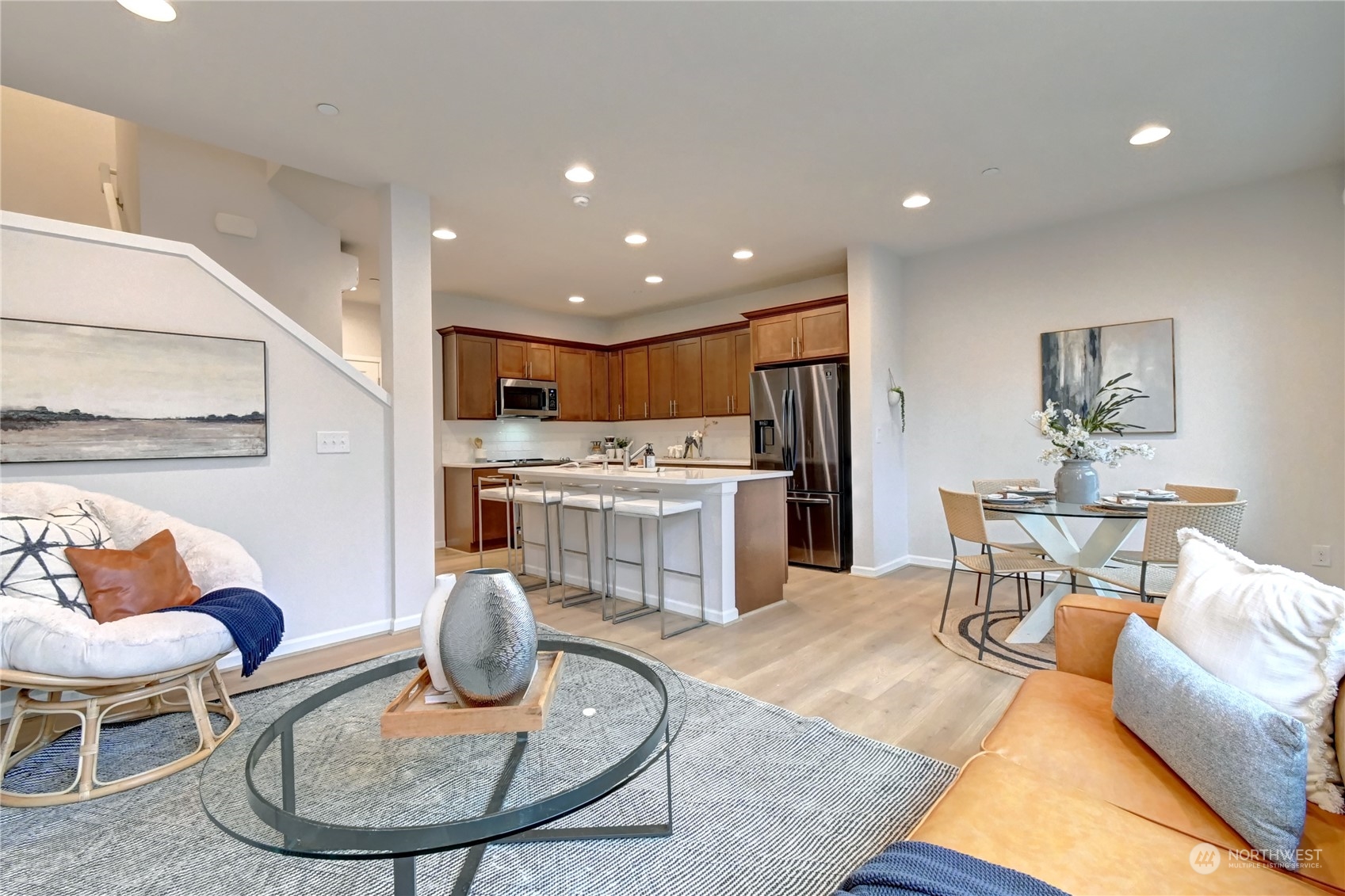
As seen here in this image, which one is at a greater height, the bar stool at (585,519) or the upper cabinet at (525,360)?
the upper cabinet at (525,360)

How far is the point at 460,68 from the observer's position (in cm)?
245

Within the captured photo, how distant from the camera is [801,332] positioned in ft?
17.4

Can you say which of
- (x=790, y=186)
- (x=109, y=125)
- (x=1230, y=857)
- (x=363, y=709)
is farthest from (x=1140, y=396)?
(x=109, y=125)

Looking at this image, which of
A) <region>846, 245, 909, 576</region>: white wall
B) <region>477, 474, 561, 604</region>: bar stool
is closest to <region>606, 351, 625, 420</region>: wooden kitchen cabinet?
<region>477, 474, 561, 604</region>: bar stool

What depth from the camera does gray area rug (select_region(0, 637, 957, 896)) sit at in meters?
1.52

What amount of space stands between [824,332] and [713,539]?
2.36m

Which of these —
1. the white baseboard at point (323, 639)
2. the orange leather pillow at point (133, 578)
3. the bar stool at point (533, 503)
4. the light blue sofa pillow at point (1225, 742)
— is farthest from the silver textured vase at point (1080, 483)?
the orange leather pillow at point (133, 578)

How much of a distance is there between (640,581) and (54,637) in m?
2.84

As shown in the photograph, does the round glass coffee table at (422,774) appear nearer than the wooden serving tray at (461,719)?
Yes

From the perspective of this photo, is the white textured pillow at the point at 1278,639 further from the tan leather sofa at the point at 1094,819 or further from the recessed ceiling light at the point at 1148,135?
the recessed ceiling light at the point at 1148,135

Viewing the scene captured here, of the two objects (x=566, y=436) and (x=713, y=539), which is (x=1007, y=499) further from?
(x=566, y=436)

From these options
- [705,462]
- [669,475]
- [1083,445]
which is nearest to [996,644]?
[1083,445]

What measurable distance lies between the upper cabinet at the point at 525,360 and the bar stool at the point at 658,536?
289 cm

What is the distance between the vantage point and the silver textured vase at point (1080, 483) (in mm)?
3176
